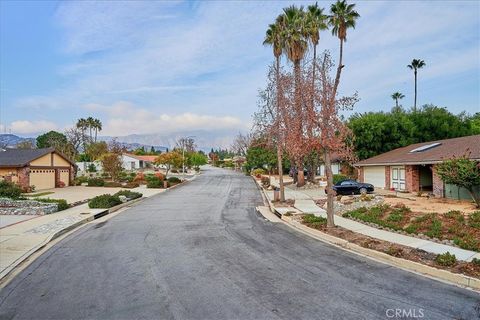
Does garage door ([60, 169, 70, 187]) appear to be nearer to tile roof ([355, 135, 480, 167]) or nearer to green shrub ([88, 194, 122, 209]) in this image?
green shrub ([88, 194, 122, 209])

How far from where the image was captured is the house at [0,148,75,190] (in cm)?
3684

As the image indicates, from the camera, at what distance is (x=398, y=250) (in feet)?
36.0

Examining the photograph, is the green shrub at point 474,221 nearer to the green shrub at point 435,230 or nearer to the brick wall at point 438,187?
the green shrub at point 435,230

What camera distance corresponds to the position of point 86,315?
6.68m

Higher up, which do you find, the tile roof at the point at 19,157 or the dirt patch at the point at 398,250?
the tile roof at the point at 19,157

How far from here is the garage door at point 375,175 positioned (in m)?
33.4

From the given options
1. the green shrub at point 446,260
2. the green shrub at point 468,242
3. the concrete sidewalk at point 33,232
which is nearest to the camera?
the green shrub at point 446,260

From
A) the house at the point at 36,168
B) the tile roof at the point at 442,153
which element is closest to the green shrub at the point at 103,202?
the house at the point at 36,168

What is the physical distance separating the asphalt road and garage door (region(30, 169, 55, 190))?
29.2 meters

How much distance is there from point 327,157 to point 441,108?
127 feet

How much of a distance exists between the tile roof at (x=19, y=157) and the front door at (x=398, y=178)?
35072 millimetres

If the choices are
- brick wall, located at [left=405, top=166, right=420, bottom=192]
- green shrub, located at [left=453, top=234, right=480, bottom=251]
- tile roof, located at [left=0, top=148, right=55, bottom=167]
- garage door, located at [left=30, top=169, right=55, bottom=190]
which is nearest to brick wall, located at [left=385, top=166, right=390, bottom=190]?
brick wall, located at [left=405, top=166, right=420, bottom=192]

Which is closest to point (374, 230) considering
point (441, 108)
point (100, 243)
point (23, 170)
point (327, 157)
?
point (327, 157)

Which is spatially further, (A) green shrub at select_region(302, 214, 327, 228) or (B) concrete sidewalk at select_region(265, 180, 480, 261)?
(A) green shrub at select_region(302, 214, 327, 228)
